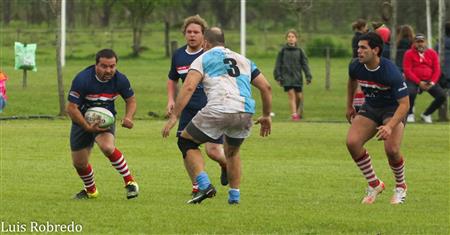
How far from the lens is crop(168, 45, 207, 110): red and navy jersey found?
14133 mm

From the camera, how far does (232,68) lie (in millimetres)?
12352

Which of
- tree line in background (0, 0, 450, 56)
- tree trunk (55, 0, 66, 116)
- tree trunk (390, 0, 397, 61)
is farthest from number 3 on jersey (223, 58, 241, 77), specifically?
tree line in background (0, 0, 450, 56)

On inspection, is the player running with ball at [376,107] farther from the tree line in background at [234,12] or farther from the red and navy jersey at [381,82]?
the tree line in background at [234,12]

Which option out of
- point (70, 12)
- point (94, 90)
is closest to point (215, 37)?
point (94, 90)

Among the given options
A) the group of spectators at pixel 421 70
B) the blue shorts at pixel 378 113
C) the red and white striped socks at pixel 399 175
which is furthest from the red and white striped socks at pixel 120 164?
the group of spectators at pixel 421 70

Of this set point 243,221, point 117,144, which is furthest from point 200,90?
point 117,144

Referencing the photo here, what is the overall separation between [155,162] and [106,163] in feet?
2.36

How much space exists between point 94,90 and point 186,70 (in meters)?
1.32

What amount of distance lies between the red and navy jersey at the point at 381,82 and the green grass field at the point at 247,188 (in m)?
1.12

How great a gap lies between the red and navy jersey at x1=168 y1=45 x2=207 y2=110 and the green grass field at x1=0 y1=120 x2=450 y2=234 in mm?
1038

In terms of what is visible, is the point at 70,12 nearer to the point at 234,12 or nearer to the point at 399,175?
the point at 234,12

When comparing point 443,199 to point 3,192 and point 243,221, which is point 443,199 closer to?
point 243,221

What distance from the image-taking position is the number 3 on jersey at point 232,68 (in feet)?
40.4

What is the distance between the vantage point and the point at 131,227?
10.8 meters
